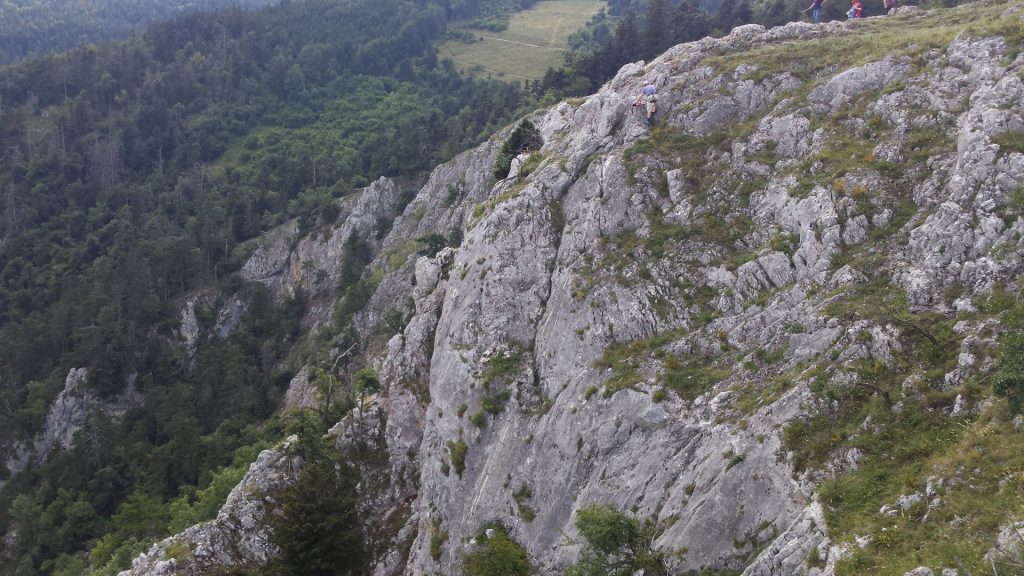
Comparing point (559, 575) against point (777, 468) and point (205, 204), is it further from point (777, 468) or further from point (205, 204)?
point (205, 204)

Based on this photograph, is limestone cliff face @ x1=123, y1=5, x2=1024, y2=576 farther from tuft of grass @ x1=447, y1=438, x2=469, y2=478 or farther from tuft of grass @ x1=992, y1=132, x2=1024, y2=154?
tuft of grass @ x1=992, y1=132, x2=1024, y2=154

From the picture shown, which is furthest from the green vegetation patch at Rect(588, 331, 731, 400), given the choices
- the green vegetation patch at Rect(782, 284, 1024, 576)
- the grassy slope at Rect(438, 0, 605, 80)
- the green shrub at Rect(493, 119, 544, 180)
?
the grassy slope at Rect(438, 0, 605, 80)

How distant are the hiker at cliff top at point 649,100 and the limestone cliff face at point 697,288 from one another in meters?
0.60

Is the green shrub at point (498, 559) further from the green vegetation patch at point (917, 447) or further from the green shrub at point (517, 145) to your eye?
the green shrub at point (517, 145)

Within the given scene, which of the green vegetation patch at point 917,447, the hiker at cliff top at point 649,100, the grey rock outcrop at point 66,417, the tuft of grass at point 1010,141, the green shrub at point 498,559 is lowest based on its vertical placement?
the grey rock outcrop at point 66,417

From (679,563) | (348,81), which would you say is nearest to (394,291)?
(679,563)

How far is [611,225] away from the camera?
117 feet

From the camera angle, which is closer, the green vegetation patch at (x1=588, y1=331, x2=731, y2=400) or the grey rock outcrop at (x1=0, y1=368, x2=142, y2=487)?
the green vegetation patch at (x1=588, y1=331, x2=731, y2=400)

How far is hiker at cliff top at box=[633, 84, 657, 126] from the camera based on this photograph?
1563 inches

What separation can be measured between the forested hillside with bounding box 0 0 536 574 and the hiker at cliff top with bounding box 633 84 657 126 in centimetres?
4554

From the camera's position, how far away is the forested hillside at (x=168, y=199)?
74.2 meters

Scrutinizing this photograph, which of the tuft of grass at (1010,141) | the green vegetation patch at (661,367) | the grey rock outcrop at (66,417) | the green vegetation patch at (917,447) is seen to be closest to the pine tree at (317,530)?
the green vegetation patch at (661,367)

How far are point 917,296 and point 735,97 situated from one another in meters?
18.0

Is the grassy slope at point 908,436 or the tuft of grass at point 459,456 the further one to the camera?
the tuft of grass at point 459,456
